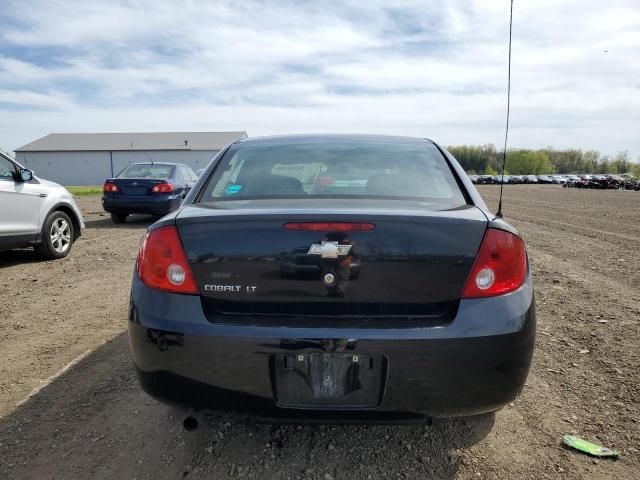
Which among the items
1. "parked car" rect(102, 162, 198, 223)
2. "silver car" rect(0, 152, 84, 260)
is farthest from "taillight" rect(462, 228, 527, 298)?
"parked car" rect(102, 162, 198, 223)

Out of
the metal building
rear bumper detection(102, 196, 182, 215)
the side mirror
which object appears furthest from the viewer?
the metal building

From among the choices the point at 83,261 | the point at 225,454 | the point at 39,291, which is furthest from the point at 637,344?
the point at 83,261

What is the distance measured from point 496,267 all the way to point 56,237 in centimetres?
666

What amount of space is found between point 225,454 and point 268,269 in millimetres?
983

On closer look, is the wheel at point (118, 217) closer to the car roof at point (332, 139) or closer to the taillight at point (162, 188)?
the taillight at point (162, 188)

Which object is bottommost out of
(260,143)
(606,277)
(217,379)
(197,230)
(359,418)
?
(606,277)

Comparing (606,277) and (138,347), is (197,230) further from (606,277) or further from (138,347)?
(606,277)

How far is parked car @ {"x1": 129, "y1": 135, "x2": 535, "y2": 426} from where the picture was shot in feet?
5.94

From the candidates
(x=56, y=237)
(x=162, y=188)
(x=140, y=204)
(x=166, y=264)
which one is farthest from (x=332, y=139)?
(x=140, y=204)

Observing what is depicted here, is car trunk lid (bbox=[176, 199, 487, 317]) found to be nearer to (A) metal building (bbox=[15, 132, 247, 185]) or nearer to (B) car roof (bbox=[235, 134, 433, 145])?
(B) car roof (bbox=[235, 134, 433, 145])

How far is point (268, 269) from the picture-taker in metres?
1.89

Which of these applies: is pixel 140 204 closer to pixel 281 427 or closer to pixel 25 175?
pixel 25 175

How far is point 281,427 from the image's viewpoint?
2.47 meters

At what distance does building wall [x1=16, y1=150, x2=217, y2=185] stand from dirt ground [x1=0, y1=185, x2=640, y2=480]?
218 ft
